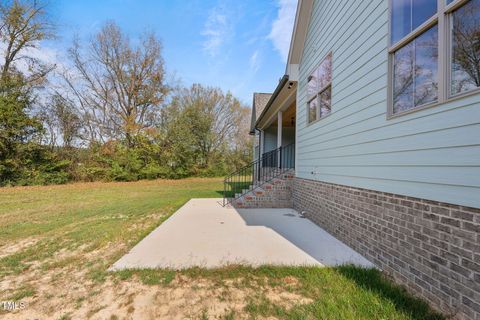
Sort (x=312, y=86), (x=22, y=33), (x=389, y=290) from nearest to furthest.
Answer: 1. (x=389, y=290)
2. (x=312, y=86)
3. (x=22, y=33)

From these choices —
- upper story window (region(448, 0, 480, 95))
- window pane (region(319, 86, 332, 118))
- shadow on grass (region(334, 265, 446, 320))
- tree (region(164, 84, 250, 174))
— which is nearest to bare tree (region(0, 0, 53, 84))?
tree (region(164, 84, 250, 174))

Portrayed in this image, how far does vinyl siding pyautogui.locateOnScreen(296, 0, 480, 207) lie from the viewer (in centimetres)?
195

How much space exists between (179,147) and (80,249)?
15.7 meters

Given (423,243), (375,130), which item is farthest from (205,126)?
(423,243)

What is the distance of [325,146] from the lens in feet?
16.0

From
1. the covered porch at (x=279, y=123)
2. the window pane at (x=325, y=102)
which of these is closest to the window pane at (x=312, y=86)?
the window pane at (x=325, y=102)

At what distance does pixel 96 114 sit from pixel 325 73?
19394 millimetres

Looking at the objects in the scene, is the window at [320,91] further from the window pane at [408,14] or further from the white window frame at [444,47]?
the white window frame at [444,47]

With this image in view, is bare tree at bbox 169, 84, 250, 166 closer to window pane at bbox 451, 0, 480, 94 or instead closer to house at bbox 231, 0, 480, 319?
house at bbox 231, 0, 480, 319

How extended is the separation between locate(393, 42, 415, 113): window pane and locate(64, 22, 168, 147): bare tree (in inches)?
732

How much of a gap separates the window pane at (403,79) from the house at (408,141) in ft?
0.04

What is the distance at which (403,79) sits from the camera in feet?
8.94

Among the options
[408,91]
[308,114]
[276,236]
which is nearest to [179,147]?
[308,114]

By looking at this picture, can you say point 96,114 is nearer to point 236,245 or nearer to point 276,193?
point 276,193
